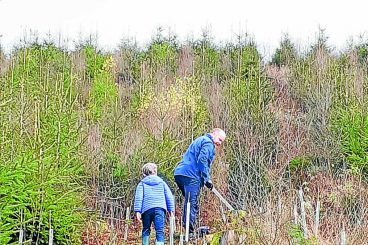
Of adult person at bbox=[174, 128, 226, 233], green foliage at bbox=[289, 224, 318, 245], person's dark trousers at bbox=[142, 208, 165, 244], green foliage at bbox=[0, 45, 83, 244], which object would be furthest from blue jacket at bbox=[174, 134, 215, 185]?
green foliage at bbox=[289, 224, 318, 245]

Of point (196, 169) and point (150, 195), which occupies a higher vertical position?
point (196, 169)

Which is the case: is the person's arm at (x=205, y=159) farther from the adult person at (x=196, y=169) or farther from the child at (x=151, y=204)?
the child at (x=151, y=204)

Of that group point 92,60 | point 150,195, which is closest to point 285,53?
point 92,60

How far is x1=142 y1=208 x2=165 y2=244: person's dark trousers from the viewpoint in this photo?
9555 mm

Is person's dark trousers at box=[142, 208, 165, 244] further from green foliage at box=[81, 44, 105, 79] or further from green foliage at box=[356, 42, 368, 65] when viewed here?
green foliage at box=[356, 42, 368, 65]

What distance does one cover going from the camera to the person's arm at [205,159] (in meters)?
10.3

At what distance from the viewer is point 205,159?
10344 millimetres

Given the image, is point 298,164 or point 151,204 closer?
point 151,204

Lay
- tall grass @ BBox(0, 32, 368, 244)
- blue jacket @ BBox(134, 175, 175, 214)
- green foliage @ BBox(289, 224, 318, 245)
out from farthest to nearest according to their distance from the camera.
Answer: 1. blue jacket @ BBox(134, 175, 175, 214)
2. tall grass @ BBox(0, 32, 368, 244)
3. green foliage @ BBox(289, 224, 318, 245)

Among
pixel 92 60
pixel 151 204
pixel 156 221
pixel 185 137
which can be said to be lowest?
pixel 156 221

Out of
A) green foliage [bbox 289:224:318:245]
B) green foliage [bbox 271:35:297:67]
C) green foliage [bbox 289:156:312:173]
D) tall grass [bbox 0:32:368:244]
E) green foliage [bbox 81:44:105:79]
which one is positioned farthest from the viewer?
green foliage [bbox 271:35:297:67]

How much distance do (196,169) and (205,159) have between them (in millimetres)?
289

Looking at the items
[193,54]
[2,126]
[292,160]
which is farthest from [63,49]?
[2,126]

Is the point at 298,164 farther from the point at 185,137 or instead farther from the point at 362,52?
the point at 362,52
